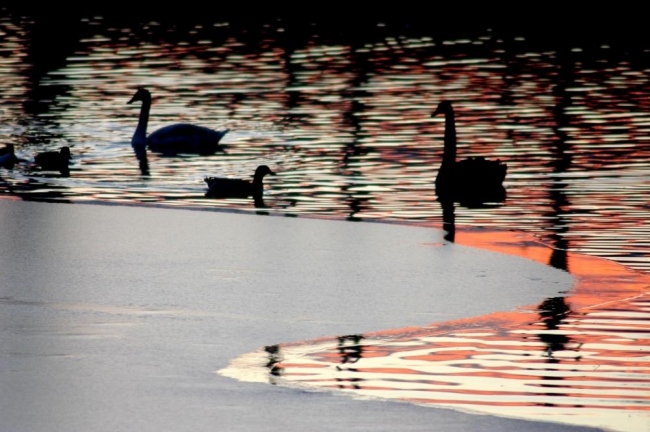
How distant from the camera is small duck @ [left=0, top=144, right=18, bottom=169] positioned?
17.6m

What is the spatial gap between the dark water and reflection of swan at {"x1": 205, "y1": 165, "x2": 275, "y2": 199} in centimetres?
14

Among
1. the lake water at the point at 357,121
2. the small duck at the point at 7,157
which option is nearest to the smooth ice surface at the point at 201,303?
the lake water at the point at 357,121

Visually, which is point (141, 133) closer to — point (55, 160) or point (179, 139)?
point (179, 139)

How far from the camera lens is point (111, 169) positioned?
1778 cm

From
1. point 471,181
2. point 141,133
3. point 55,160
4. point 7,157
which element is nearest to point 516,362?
point 471,181

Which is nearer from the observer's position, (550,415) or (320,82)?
(550,415)

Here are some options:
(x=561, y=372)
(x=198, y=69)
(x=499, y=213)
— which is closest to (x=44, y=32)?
(x=198, y=69)

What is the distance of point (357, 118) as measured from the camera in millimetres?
22562

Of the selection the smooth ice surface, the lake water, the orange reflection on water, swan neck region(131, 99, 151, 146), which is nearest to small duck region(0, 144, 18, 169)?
the lake water

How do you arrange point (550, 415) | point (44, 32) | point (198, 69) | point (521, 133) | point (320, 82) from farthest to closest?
point (44, 32) → point (198, 69) → point (320, 82) → point (521, 133) → point (550, 415)

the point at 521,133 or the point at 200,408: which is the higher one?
the point at 200,408

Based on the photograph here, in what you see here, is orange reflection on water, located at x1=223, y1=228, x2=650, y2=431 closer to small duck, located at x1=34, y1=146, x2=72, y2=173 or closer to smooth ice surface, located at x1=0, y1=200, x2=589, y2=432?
smooth ice surface, located at x1=0, y1=200, x2=589, y2=432

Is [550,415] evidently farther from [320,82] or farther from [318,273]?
[320,82]

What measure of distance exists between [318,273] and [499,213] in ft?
13.1
